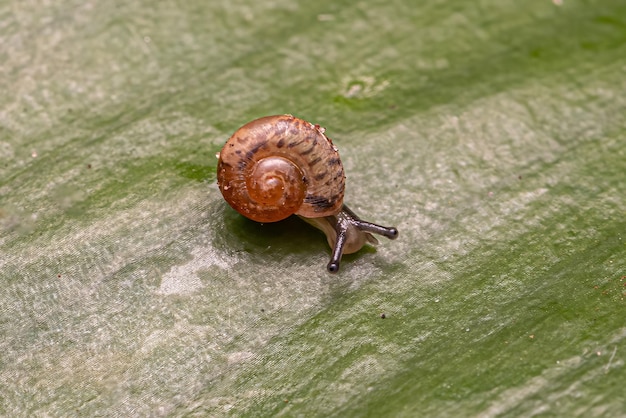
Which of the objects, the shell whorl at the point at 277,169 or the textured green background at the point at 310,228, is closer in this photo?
the textured green background at the point at 310,228

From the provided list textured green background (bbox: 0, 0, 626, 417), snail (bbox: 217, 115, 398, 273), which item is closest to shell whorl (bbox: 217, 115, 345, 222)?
snail (bbox: 217, 115, 398, 273)

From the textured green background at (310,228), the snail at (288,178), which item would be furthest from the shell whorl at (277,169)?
the textured green background at (310,228)

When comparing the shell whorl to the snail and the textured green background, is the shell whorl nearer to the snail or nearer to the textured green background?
the snail

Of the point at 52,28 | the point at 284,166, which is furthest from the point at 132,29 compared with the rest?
the point at 284,166

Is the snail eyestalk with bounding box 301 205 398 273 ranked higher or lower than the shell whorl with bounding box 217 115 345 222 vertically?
lower

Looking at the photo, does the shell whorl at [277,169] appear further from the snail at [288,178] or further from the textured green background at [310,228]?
the textured green background at [310,228]

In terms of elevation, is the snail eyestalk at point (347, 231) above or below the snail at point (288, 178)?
below
